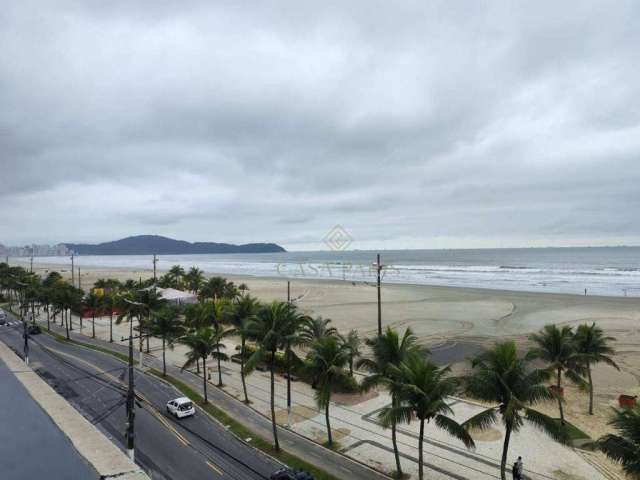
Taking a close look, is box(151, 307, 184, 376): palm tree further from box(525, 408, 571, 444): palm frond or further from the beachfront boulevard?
box(525, 408, 571, 444): palm frond

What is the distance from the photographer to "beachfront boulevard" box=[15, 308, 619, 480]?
23469 mm

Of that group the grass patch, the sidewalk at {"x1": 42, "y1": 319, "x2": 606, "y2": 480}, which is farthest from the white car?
the sidewalk at {"x1": 42, "y1": 319, "x2": 606, "y2": 480}

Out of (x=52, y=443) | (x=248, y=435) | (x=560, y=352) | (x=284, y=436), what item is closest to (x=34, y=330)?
(x=52, y=443)

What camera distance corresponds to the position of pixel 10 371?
41.1 meters

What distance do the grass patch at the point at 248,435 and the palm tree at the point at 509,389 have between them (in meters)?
9.12

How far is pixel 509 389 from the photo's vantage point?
18.2 meters

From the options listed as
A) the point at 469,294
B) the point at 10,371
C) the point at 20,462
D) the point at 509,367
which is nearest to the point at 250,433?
the point at 20,462

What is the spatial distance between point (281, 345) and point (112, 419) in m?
14.3

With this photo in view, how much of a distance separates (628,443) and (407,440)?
14.2 metres

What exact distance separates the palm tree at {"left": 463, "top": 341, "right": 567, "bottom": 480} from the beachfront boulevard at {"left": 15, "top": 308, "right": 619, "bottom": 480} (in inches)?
250

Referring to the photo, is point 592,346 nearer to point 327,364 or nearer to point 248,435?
point 327,364

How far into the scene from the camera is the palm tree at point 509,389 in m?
17.9

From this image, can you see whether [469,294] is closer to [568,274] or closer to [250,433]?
[568,274]

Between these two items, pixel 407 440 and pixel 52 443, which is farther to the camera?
pixel 407 440
